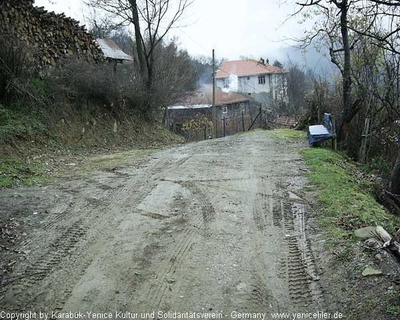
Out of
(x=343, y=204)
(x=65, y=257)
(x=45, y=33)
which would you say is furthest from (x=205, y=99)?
(x=65, y=257)

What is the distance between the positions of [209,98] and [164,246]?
41704mm

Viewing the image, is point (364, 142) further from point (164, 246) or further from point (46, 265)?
point (46, 265)

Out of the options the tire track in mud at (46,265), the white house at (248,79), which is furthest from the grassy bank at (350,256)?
the white house at (248,79)

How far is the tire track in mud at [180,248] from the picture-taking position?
3.88 m

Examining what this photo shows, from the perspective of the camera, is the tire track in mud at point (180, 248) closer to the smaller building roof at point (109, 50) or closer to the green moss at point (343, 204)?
the green moss at point (343, 204)

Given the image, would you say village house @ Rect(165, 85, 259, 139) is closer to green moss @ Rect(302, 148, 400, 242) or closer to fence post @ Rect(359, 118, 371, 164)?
Result: fence post @ Rect(359, 118, 371, 164)

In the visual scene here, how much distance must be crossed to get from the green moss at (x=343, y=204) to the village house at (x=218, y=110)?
24645 mm

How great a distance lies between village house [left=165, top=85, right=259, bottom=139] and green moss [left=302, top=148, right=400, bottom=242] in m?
24.6

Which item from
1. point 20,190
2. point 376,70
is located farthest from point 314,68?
point 20,190

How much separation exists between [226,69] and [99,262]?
214 feet

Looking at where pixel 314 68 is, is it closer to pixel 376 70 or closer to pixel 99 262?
pixel 376 70

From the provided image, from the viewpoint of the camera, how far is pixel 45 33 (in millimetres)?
13641

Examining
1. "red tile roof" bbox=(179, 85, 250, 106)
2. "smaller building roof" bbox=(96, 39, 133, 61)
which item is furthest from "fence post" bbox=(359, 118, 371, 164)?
"red tile roof" bbox=(179, 85, 250, 106)

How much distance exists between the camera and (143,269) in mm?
4387
